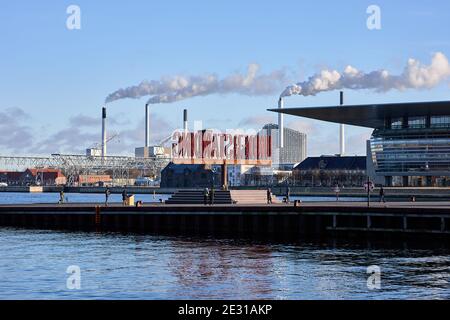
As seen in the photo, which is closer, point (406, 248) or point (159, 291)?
point (159, 291)

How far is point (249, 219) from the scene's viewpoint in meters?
73.3

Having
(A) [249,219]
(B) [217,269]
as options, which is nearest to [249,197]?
(A) [249,219]

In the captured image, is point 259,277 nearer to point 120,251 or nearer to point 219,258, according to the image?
point 219,258

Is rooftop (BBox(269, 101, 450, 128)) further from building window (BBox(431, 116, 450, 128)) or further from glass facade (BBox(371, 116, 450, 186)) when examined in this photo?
glass facade (BBox(371, 116, 450, 186))

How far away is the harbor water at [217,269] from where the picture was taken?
3922 cm

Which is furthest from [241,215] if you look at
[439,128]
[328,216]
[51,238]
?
[439,128]

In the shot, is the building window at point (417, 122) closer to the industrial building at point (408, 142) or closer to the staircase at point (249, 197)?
the industrial building at point (408, 142)

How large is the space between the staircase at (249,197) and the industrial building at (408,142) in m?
80.0

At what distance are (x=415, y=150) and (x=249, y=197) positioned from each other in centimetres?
9762

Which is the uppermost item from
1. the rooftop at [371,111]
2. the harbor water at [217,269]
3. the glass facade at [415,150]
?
the rooftop at [371,111]

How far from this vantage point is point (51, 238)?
68750 mm

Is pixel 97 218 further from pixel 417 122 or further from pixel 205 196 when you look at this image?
pixel 417 122

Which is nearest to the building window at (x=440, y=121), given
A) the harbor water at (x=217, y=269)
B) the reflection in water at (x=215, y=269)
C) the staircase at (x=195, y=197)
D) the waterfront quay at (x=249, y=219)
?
the staircase at (x=195, y=197)
